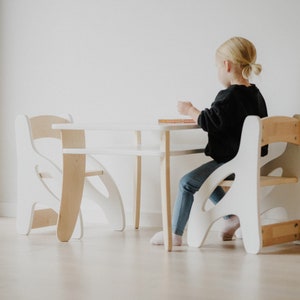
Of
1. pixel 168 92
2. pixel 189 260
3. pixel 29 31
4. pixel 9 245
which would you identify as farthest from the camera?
pixel 29 31

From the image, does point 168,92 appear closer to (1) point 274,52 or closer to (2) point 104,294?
(1) point 274,52

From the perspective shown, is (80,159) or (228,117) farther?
(80,159)

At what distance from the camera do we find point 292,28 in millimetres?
3002

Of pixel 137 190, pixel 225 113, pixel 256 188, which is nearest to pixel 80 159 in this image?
pixel 137 190

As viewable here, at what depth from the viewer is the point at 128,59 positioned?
3395 mm

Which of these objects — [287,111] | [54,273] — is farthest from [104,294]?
[287,111]

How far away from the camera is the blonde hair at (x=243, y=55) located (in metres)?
2.85

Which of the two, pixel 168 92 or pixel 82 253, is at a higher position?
pixel 168 92

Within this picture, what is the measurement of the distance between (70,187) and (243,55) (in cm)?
82

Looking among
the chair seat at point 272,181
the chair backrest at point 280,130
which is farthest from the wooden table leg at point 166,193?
the chair backrest at point 280,130

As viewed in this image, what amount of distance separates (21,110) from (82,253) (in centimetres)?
124

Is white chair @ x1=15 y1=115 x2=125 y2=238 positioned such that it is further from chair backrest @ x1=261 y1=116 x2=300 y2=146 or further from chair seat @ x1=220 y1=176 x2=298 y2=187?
chair backrest @ x1=261 y1=116 x2=300 y2=146

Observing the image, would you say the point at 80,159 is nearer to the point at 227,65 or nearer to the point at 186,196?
the point at 186,196

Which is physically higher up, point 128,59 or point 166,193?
point 128,59
